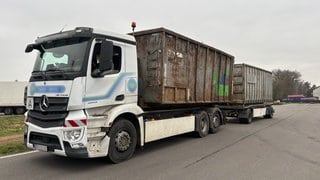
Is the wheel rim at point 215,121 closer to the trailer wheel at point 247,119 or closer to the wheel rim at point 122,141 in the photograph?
the trailer wheel at point 247,119

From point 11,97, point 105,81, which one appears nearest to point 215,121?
point 105,81

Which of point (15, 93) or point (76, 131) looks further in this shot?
point (15, 93)

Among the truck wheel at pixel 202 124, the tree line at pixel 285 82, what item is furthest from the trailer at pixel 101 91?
the tree line at pixel 285 82

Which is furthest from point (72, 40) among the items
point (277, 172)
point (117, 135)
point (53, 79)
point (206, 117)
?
point (206, 117)

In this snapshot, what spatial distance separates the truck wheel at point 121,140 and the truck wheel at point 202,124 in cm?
425

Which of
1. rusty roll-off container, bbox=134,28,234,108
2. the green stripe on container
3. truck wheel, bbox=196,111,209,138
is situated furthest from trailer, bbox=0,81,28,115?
rusty roll-off container, bbox=134,28,234,108

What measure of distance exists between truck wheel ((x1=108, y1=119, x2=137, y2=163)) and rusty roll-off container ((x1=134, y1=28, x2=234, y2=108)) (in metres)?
1.21

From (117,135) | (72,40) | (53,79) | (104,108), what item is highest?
(72,40)

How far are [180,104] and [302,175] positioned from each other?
4.70 metres

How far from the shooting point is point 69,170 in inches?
260

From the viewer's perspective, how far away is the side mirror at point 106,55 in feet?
21.5

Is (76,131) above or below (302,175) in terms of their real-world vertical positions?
above

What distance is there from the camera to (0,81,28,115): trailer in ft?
116

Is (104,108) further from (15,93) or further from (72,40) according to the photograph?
(15,93)
